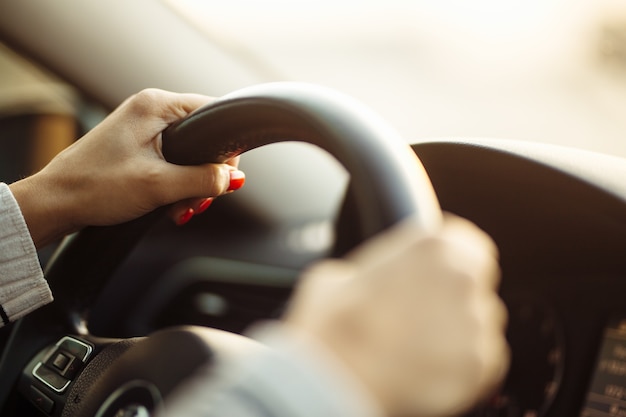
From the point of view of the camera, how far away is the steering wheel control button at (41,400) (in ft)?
2.72

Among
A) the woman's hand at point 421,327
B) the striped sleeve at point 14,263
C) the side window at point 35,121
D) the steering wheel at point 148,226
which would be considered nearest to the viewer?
the woman's hand at point 421,327

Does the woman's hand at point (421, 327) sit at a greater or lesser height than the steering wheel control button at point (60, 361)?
greater

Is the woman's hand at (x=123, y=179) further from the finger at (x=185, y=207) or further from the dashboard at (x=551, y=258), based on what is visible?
the dashboard at (x=551, y=258)

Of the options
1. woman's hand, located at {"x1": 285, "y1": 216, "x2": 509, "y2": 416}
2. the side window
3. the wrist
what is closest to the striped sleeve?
the wrist

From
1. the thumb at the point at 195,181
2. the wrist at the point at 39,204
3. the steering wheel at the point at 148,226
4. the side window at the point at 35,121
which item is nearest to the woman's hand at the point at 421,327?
the steering wheel at the point at 148,226

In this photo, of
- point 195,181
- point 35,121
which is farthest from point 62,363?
point 35,121

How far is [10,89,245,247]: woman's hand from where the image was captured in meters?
0.83

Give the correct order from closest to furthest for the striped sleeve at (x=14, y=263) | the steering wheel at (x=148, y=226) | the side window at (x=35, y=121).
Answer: the steering wheel at (x=148, y=226)
the striped sleeve at (x=14, y=263)
the side window at (x=35, y=121)

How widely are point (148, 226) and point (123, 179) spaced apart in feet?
0.26

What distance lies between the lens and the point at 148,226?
3.00 ft

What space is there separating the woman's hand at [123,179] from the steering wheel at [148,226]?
0.08 ft

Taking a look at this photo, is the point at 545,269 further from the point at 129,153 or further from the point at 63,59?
the point at 63,59

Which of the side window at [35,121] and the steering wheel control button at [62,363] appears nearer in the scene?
the steering wheel control button at [62,363]

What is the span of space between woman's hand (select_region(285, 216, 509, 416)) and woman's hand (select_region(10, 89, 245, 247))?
43 cm
